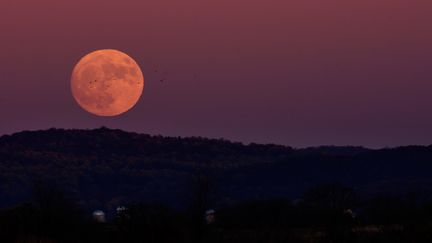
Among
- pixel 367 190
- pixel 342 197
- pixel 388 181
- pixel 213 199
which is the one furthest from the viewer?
pixel 388 181

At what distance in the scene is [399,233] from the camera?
45.2 meters

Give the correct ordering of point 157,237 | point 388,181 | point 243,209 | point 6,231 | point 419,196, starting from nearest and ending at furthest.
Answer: point 6,231, point 157,237, point 243,209, point 419,196, point 388,181

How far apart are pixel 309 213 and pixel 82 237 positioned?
32319 mm

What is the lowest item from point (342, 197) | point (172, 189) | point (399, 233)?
point (399, 233)

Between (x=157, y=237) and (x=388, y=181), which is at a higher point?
(x=388, y=181)

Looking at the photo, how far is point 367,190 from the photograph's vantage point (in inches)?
6781

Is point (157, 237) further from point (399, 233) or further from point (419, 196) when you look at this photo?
point (419, 196)

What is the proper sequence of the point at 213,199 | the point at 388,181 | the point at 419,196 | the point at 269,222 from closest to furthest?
the point at 213,199 < the point at 269,222 < the point at 419,196 < the point at 388,181

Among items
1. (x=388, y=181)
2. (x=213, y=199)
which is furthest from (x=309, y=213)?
(x=388, y=181)

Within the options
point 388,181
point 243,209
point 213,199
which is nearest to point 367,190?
point 388,181

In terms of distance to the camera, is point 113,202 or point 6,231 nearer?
point 6,231

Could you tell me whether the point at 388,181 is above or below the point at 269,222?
above

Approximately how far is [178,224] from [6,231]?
8773 mm

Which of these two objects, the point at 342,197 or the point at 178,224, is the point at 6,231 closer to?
the point at 178,224
